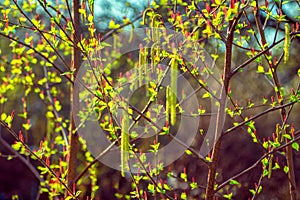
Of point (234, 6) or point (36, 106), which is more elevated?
point (234, 6)

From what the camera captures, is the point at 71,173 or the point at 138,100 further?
the point at 138,100

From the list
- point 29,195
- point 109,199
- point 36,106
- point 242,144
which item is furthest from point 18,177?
point 242,144

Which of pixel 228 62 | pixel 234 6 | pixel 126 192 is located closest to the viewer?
pixel 234 6

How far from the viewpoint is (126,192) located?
15.5ft

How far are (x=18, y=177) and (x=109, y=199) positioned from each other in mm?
1367

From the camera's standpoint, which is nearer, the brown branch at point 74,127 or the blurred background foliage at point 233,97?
the brown branch at point 74,127

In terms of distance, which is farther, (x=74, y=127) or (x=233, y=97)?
(x=233, y=97)

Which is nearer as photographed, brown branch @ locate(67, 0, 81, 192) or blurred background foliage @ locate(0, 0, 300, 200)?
brown branch @ locate(67, 0, 81, 192)

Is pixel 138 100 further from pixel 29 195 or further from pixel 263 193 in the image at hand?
pixel 29 195

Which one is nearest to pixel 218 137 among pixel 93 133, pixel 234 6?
pixel 234 6

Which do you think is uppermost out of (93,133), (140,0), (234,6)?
(140,0)

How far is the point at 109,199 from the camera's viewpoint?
4.93m

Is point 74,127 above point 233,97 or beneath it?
beneath

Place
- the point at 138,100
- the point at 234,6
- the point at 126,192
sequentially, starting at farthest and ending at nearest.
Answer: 1. the point at 126,192
2. the point at 138,100
3. the point at 234,6
